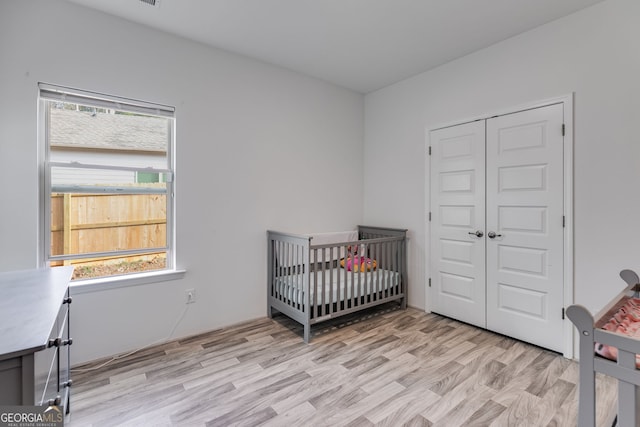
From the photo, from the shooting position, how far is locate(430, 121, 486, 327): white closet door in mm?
2809

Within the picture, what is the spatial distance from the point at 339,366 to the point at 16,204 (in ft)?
8.01

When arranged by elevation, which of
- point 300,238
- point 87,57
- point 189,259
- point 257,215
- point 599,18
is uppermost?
point 599,18

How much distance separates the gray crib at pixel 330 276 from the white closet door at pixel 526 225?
0.94 meters

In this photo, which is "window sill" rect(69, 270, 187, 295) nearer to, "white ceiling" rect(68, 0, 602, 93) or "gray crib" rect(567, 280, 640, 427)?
"white ceiling" rect(68, 0, 602, 93)

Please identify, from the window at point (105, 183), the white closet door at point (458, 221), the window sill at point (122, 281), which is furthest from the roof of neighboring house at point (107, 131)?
the white closet door at point (458, 221)

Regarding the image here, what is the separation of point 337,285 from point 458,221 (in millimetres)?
1377

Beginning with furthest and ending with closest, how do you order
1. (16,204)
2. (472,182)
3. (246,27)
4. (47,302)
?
(472,182)
(246,27)
(16,204)
(47,302)

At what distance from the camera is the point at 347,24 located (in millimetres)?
2387

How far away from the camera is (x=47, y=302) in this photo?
3.97 ft

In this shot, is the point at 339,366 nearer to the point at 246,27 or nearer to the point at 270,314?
the point at 270,314

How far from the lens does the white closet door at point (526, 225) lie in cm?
234

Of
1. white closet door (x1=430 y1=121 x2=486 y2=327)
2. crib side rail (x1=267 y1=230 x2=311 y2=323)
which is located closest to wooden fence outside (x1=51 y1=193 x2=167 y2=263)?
crib side rail (x1=267 y1=230 x2=311 y2=323)

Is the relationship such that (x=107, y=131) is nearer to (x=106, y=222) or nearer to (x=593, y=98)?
(x=106, y=222)

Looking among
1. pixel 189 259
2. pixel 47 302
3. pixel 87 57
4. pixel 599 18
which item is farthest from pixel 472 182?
pixel 87 57
